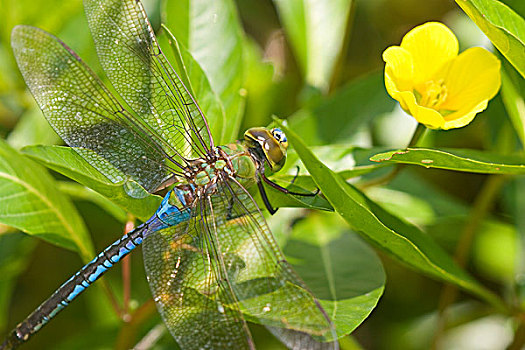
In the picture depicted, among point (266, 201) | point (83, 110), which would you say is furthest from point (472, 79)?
point (83, 110)

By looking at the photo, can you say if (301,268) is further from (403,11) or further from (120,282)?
(403,11)

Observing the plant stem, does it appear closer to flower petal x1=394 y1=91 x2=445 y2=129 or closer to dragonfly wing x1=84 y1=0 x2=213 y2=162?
flower petal x1=394 y1=91 x2=445 y2=129

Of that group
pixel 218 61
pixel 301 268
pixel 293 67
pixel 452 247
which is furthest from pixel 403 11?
pixel 301 268

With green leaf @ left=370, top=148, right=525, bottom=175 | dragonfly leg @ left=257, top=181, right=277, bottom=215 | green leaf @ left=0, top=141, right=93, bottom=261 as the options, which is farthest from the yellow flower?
green leaf @ left=0, top=141, right=93, bottom=261

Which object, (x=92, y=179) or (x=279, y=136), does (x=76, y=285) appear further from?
(x=279, y=136)

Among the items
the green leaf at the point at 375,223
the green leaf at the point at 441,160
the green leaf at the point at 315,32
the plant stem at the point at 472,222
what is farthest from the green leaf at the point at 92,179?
the plant stem at the point at 472,222

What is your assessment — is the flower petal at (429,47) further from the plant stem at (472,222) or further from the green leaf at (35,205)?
the green leaf at (35,205)
